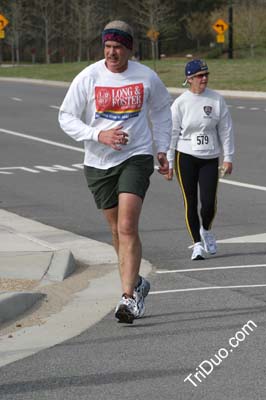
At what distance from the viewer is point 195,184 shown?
1116cm

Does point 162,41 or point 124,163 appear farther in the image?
point 162,41

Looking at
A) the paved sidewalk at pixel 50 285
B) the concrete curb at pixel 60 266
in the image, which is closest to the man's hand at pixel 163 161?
the paved sidewalk at pixel 50 285

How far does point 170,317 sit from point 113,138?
1352mm

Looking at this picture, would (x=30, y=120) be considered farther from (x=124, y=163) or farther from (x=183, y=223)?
(x=124, y=163)

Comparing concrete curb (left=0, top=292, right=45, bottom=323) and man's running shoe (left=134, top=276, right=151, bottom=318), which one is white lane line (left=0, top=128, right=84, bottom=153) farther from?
man's running shoe (left=134, top=276, right=151, bottom=318)

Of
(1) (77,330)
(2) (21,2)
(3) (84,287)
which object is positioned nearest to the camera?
(1) (77,330)

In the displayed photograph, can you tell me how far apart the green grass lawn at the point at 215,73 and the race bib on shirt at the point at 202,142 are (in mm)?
32091

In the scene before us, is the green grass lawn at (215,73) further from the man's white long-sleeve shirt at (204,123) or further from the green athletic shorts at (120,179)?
the green athletic shorts at (120,179)

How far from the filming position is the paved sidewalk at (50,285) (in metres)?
7.69

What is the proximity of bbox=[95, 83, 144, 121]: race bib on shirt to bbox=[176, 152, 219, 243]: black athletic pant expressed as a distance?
10.3ft

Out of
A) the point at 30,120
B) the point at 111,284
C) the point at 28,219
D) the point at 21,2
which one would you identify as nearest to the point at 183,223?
the point at 28,219

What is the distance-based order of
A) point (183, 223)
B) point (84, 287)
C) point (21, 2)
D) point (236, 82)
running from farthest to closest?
point (21, 2) < point (236, 82) < point (183, 223) < point (84, 287)

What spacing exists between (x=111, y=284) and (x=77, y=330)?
5.93ft

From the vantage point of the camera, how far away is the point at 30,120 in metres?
32.3
